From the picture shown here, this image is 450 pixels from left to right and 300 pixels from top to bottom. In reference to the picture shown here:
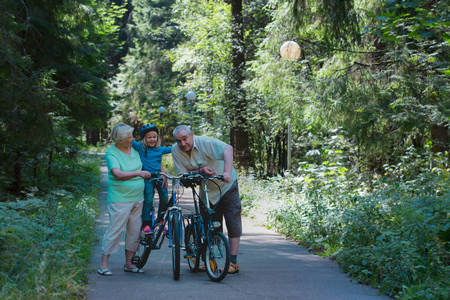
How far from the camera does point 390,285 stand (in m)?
4.68

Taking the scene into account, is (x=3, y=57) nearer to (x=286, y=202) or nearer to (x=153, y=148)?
(x=153, y=148)

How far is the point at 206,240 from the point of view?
5395mm

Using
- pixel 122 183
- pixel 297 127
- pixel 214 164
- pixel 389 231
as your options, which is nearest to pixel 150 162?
pixel 122 183

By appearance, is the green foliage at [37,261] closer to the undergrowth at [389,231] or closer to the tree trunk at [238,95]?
the undergrowth at [389,231]

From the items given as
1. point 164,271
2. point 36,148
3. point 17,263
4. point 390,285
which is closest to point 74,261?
point 17,263

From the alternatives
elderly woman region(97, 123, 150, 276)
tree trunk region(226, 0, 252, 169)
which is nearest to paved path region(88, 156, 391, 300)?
elderly woman region(97, 123, 150, 276)

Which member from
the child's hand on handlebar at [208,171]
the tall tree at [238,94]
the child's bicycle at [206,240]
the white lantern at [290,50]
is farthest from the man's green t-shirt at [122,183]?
the tall tree at [238,94]

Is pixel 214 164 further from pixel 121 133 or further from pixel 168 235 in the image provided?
pixel 121 133

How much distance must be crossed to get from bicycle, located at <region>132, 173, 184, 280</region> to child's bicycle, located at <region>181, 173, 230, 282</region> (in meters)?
0.16

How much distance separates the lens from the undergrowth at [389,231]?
15.3 ft

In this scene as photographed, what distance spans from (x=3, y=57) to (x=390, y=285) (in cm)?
723

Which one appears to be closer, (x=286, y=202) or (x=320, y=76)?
(x=286, y=202)

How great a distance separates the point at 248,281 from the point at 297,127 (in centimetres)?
799

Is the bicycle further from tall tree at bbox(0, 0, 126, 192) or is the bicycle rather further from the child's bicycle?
tall tree at bbox(0, 0, 126, 192)
